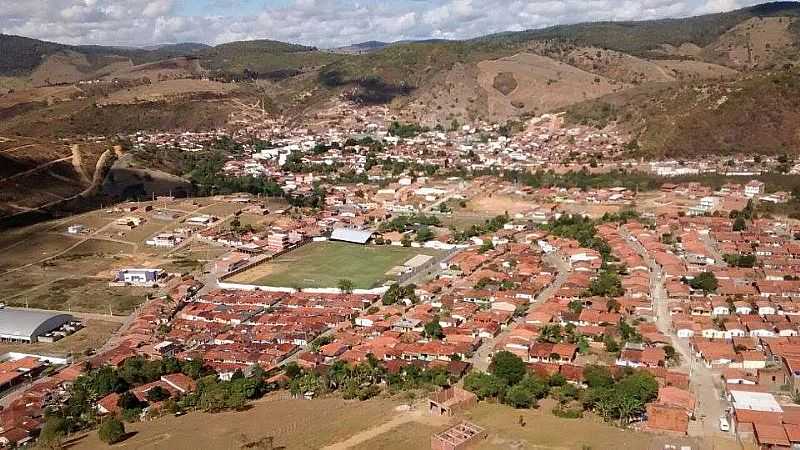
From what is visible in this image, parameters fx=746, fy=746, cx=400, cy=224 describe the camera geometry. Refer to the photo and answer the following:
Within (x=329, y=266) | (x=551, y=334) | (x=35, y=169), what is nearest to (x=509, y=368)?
(x=551, y=334)

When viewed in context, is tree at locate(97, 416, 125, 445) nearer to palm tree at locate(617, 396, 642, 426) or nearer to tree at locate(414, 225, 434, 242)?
palm tree at locate(617, 396, 642, 426)

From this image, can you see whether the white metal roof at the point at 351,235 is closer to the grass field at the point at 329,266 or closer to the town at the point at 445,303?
the town at the point at 445,303

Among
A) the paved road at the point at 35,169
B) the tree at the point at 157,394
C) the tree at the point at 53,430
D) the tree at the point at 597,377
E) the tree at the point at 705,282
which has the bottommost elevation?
the tree at the point at 157,394

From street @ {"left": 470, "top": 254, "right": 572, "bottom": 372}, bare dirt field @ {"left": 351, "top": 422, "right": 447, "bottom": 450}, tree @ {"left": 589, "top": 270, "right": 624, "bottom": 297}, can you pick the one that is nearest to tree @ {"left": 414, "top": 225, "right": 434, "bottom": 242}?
street @ {"left": 470, "top": 254, "right": 572, "bottom": 372}

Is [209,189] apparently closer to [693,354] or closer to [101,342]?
[101,342]

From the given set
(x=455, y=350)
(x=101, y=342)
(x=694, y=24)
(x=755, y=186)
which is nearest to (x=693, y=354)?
(x=455, y=350)

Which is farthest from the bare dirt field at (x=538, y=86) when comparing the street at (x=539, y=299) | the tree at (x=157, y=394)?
the tree at (x=157, y=394)
